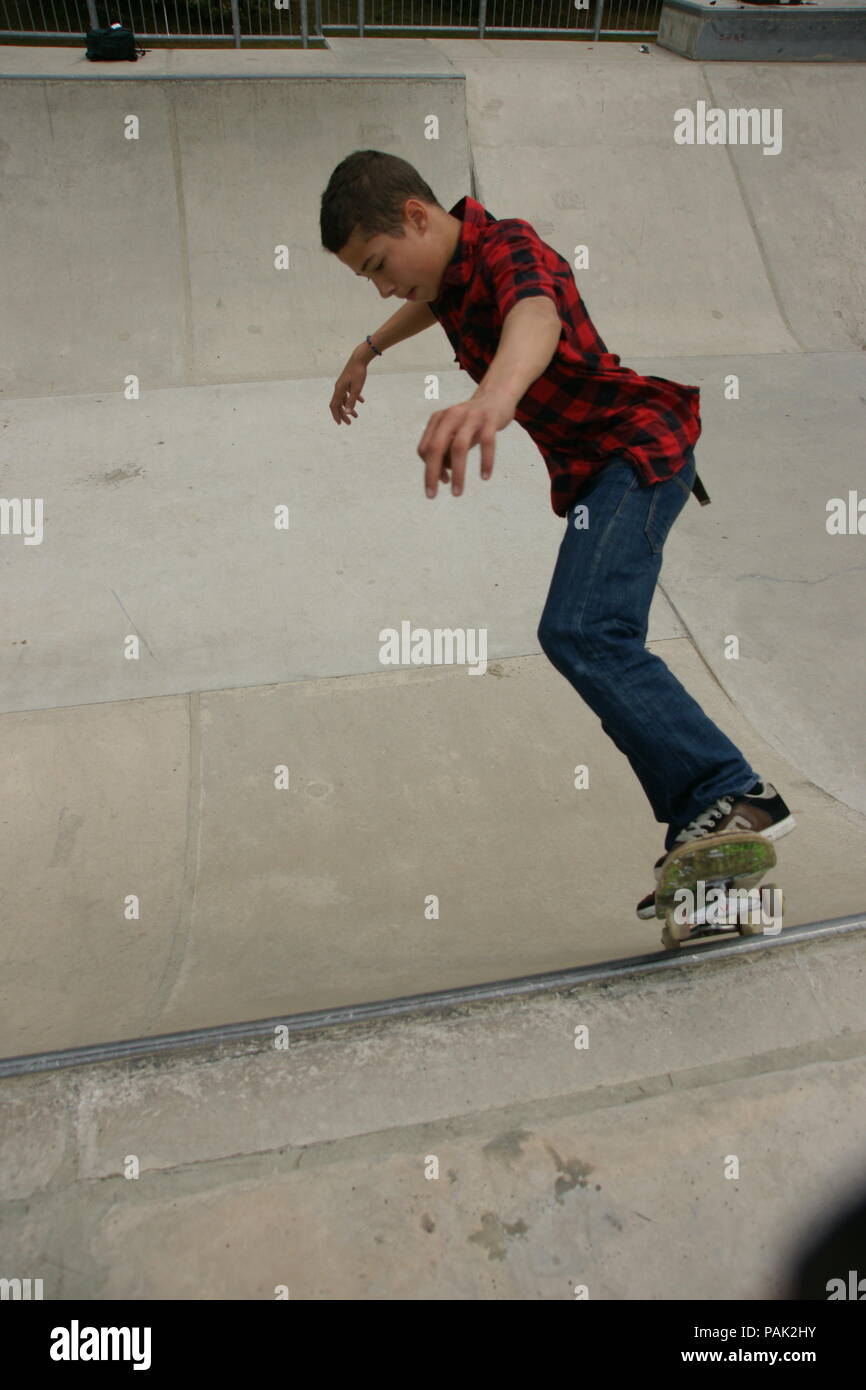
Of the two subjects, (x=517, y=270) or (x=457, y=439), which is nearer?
(x=457, y=439)

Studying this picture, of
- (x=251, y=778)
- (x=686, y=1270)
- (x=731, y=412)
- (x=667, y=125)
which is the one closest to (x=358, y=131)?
(x=667, y=125)

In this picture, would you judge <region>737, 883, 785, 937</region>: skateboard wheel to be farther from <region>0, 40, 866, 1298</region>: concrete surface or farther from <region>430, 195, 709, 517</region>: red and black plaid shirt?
<region>430, 195, 709, 517</region>: red and black plaid shirt

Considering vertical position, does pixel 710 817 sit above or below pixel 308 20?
below

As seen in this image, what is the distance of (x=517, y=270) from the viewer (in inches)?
77.9

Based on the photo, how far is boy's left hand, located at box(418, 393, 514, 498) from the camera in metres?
1.54

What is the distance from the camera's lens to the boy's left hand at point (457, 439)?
5.06 ft

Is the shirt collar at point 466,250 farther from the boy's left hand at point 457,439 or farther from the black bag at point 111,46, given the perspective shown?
the black bag at point 111,46

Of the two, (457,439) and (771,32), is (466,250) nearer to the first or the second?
(457,439)

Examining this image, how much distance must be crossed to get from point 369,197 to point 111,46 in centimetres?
744

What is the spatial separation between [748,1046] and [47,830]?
267 cm

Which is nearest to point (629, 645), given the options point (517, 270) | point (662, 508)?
point (662, 508)

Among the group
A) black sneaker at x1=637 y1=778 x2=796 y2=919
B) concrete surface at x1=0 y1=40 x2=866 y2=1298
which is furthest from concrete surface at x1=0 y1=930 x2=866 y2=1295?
black sneaker at x1=637 y1=778 x2=796 y2=919

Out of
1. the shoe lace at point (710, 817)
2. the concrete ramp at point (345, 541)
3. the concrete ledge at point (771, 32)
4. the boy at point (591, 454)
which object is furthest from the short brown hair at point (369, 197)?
the concrete ledge at point (771, 32)

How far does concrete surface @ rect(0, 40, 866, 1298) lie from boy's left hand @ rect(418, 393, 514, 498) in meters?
1.16
